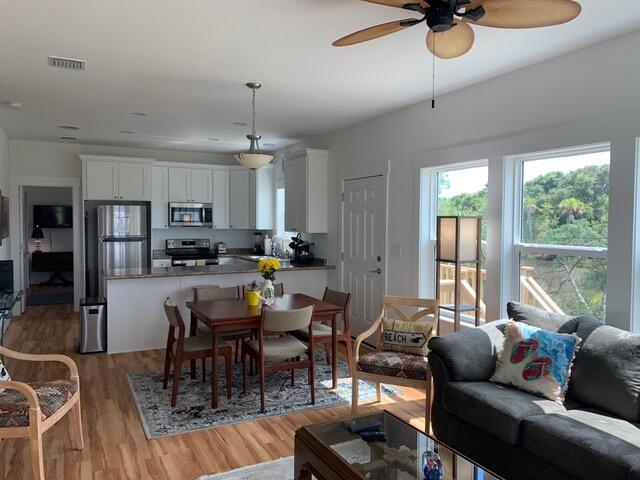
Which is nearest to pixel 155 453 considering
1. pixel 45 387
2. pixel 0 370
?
pixel 45 387

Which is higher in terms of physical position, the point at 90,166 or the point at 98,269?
the point at 90,166

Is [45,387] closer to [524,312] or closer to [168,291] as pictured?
[168,291]

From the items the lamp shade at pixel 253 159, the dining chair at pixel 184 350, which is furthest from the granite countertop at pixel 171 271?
the lamp shade at pixel 253 159

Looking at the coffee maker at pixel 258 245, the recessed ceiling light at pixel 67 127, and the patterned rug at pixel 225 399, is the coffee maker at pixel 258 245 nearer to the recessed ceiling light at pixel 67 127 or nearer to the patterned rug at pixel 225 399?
the recessed ceiling light at pixel 67 127

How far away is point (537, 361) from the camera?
2768 millimetres

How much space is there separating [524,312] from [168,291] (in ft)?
12.2

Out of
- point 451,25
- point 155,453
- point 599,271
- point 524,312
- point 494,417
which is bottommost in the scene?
point 155,453

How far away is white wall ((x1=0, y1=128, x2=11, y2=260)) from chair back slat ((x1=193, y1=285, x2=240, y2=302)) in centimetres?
316

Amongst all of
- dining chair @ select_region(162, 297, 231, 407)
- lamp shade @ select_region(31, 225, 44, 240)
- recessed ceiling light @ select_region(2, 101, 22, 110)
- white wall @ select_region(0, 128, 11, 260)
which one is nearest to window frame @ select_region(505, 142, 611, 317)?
dining chair @ select_region(162, 297, 231, 407)

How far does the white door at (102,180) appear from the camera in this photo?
22.8 feet

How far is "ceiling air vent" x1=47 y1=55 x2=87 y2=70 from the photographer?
3.46 meters

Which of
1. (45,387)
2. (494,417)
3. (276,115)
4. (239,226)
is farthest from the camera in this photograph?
(239,226)

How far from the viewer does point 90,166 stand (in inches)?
274

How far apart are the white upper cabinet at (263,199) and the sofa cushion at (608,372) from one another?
574 cm
